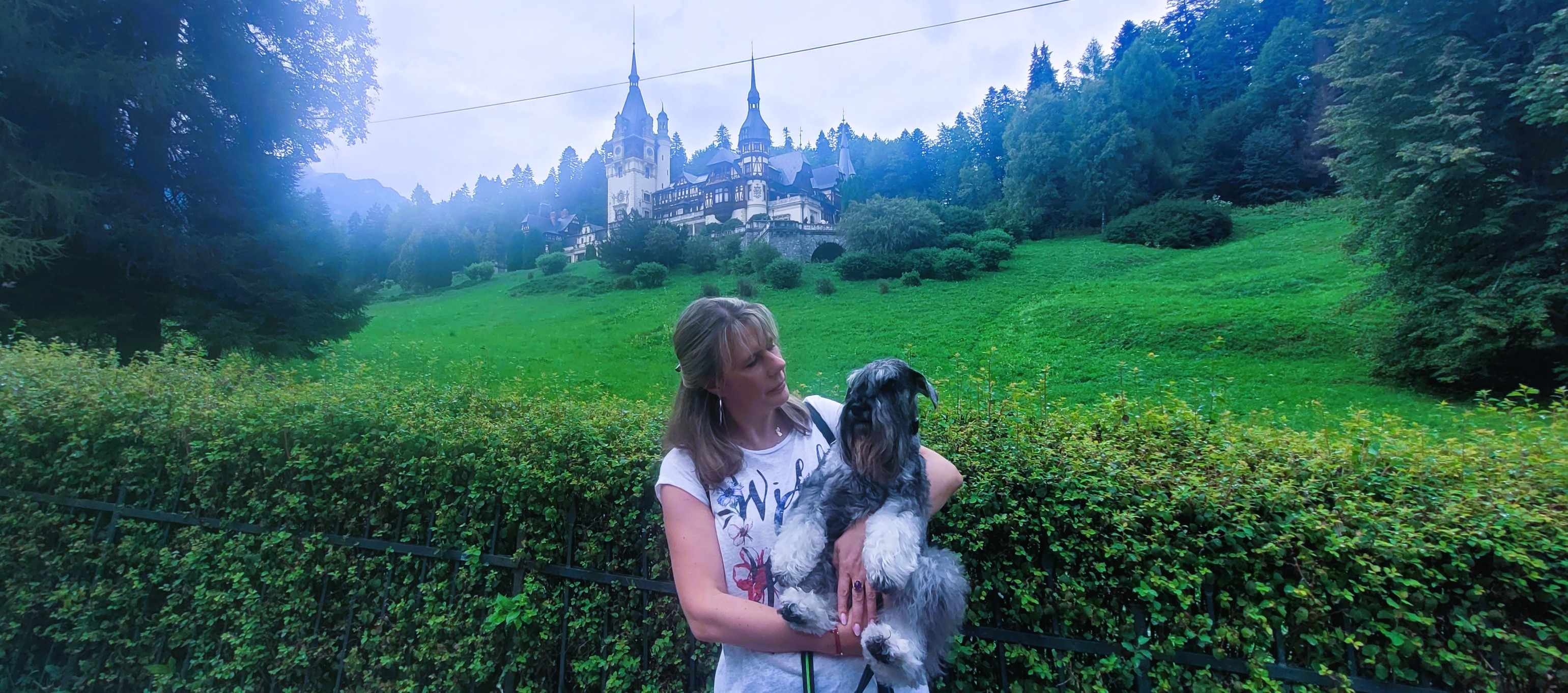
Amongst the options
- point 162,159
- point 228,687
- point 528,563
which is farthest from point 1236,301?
point 162,159

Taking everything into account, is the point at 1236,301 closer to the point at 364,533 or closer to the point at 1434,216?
the point at 1434,216

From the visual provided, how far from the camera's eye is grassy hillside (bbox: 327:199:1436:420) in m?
8.28

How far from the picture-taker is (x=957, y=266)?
21031 mm

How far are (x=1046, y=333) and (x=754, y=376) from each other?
1146 cm

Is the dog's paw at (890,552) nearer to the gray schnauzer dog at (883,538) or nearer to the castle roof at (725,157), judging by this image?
the gray schnauzer dog at (883,538)

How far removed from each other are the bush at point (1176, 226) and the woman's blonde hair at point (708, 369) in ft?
102

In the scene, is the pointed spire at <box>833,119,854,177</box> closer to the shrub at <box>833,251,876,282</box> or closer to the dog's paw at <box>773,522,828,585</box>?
the shrub at <box>833,251,876,282</box>

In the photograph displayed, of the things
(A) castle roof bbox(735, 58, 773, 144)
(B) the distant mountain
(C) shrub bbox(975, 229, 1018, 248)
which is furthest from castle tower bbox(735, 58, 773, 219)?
(B) the distant mountain

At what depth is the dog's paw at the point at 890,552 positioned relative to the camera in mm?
1699

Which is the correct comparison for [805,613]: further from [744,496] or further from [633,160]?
[633,160]

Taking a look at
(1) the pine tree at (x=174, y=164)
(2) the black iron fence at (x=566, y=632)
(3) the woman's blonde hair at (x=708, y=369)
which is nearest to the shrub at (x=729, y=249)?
(1) the pine tree at (x=174, y=164)

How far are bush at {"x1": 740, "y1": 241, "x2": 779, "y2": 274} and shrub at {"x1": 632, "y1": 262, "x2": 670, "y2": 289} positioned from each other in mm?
3623

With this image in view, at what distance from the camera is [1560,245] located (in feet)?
29.1

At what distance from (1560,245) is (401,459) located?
14.3m
